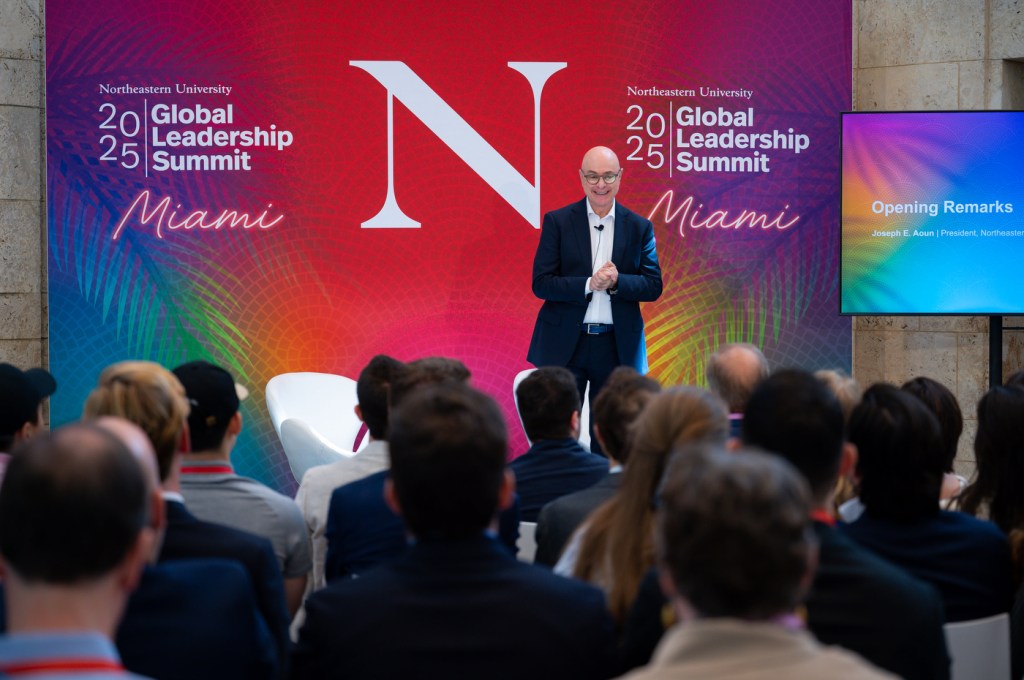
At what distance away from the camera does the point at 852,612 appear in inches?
73.9

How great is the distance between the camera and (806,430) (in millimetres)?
2012

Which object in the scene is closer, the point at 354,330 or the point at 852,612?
the point at 852,612

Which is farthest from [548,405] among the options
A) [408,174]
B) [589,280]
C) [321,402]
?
[408,174]

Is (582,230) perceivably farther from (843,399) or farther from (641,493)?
(641,493)

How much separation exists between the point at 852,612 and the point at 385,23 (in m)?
5.67

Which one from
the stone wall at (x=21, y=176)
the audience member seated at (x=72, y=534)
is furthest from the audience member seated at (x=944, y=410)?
the stone wall at (x=21, y=176)

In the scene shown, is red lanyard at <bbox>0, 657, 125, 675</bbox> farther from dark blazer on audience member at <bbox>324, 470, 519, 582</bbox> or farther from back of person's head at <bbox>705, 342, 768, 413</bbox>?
back of person's head at <bbox>705, 342, 768, 413</bbox>

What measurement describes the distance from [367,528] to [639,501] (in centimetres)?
89

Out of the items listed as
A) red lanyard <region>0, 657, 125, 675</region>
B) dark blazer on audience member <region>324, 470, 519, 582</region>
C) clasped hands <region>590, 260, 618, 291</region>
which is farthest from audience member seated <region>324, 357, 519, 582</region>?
clasped hands <region>590, 260, 618, 291</region>

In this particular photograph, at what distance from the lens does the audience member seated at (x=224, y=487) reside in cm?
277

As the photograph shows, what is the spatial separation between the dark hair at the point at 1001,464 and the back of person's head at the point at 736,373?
0.81 metres

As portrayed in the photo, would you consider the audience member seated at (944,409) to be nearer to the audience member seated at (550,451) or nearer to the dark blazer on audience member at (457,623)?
the audience member seated at (550,451)

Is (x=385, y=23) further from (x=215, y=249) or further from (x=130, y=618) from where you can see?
(x=130, y=618)

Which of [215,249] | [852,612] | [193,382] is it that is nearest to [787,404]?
[852,612]
